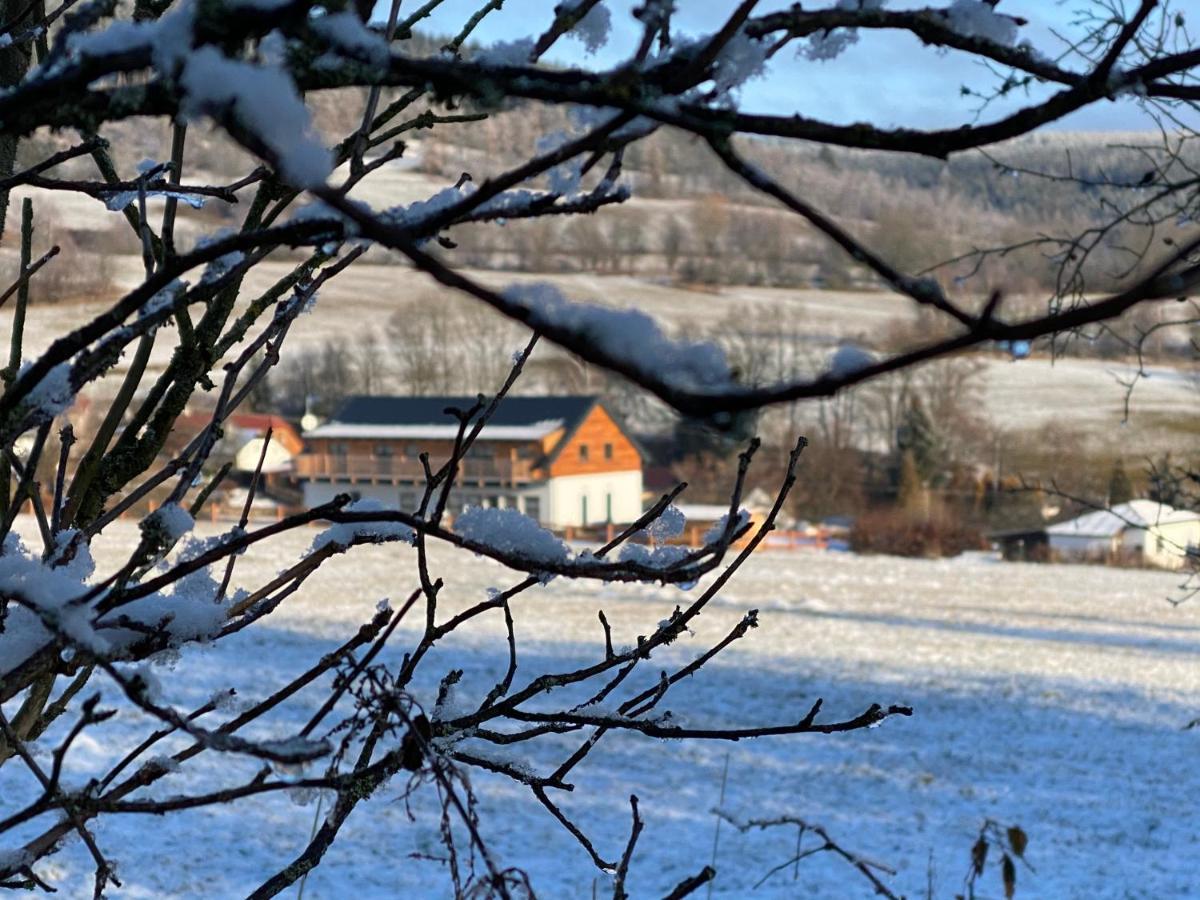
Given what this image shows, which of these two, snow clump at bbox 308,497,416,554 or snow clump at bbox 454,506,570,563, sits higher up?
snow clump at bbox 454,506,570,563

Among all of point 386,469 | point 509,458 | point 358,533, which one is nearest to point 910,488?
point 509,458

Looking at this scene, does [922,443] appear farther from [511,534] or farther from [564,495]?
[511,534]

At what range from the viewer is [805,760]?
10094mm

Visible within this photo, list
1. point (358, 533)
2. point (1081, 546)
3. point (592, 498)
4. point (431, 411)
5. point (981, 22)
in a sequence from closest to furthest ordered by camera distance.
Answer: point (981, 22) → point (358, 533) → point (1081, 546) → point (592, 498) → point (431, 411)

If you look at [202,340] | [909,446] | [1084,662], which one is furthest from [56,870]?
[909,446]

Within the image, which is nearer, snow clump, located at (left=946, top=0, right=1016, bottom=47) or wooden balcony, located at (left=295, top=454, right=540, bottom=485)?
snow clump, located at (left=946, top=0, right=1016, bottom=47)

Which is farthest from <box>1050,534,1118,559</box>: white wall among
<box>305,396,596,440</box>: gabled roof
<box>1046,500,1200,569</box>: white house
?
<box>305,396,596,440</box>: gabled roof

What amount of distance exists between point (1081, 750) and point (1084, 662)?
433 cm

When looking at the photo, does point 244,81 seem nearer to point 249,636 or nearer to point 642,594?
point 249,636

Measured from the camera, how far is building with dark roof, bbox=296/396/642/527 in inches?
1247

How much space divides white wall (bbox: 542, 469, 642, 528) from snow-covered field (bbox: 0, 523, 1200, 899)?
39.5 ft

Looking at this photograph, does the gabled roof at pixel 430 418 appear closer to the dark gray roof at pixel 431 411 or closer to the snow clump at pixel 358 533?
the dark gray roof at pixel 431 411

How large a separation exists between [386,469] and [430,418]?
1.93 m

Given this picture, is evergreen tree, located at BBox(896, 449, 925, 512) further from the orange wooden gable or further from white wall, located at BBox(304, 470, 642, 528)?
the orange wooden gable
